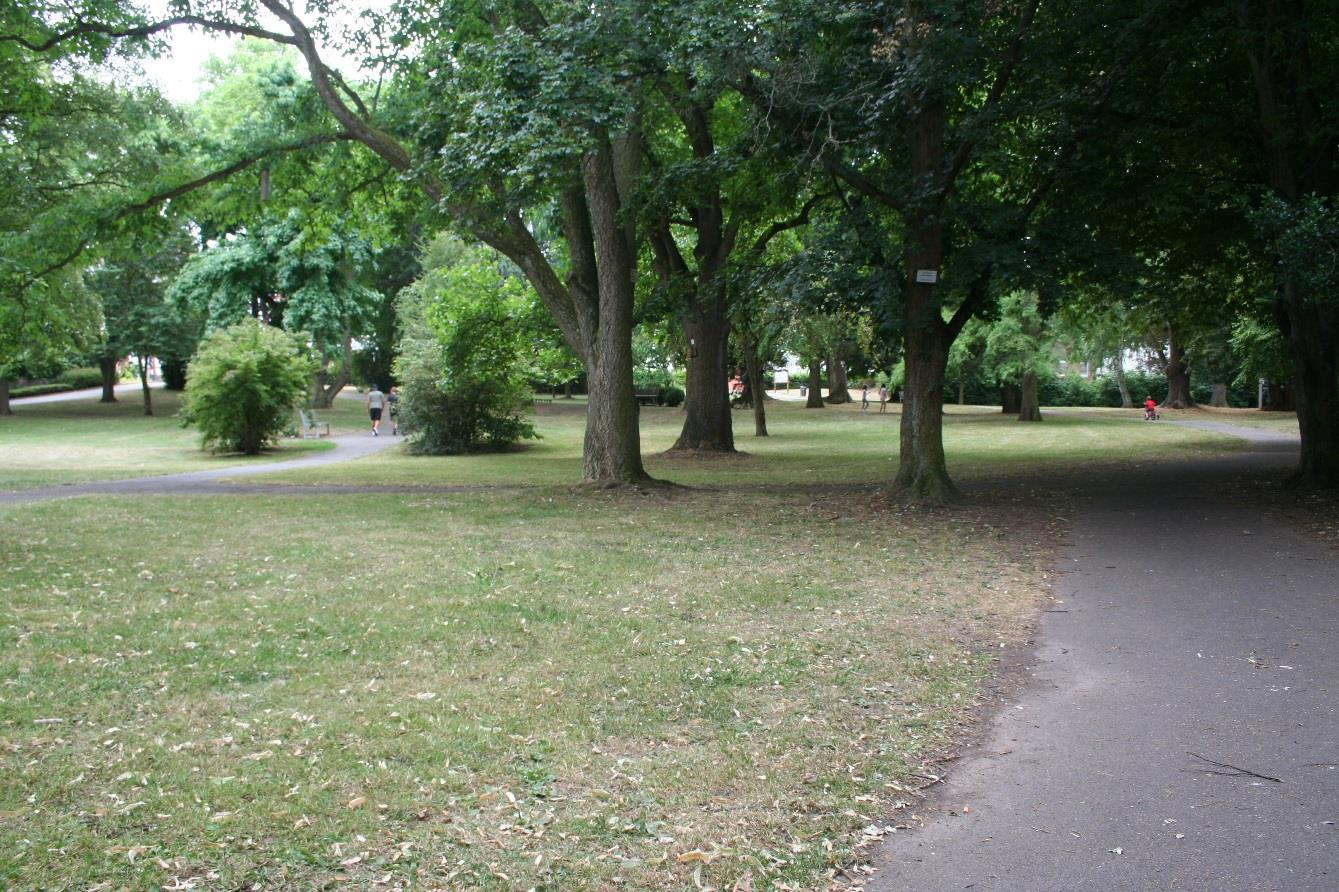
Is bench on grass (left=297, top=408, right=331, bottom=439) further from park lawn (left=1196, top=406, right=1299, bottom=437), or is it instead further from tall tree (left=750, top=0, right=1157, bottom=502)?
park lawn (left=1196, top=406, right=1299, bottom=437)

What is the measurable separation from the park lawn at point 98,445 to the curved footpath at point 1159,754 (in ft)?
54.7

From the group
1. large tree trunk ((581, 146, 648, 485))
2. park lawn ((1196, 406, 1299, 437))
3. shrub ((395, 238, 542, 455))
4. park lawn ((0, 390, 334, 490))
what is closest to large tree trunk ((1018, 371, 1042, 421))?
park lawn ((1196, 406, 1299, 437))

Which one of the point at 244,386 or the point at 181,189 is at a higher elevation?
the point at 181,189

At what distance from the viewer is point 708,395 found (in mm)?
24328

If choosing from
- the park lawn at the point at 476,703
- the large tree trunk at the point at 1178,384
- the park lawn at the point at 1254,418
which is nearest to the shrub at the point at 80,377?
the park lawn at the point at 476,703

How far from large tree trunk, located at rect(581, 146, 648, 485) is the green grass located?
12.3ft

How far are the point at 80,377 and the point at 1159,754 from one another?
66.5 m

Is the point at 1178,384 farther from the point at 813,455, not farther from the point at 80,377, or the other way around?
the point at 80,377

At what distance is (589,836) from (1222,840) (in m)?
2.43

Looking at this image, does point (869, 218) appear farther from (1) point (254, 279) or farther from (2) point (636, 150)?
(1) point (254, 279)

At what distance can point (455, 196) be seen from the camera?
12867 mm

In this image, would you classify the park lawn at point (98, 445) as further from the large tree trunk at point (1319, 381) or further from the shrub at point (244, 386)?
the large tree trunk at point (1319, 381)

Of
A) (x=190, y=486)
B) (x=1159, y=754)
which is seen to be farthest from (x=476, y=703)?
(x=190, y=486)

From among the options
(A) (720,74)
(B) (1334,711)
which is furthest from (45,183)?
(B) (1334,711)
